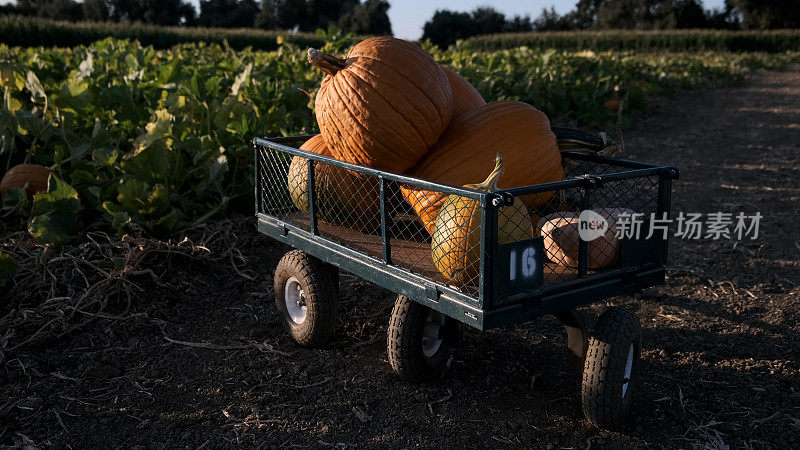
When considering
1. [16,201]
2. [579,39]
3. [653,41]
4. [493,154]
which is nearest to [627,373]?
[493,154]

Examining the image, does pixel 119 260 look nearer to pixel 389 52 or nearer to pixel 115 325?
pixel 115 325

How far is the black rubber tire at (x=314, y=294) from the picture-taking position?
291cm

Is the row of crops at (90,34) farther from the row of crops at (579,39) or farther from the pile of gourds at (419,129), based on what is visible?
the pile of gourds at (419,129)

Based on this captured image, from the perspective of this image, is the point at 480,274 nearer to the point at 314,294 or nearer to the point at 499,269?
the point at 499,269

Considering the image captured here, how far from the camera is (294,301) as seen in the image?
10.2 feet

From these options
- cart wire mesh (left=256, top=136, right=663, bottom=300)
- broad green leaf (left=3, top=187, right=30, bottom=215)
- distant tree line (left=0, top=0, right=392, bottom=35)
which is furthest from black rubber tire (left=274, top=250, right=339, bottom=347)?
distant tree line (left=0, top=0, right=392, bottom=35)

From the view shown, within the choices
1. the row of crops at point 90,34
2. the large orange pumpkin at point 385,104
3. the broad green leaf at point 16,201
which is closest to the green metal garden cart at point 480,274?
the large orange pumpkin at point 385,104

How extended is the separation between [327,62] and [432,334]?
1.13 meters

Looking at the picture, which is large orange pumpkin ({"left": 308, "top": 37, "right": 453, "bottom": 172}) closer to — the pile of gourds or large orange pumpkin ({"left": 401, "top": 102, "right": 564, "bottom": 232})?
the pile of gourds

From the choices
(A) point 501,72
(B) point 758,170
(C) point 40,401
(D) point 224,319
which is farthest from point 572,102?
(C) point 40,401

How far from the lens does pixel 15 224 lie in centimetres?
435

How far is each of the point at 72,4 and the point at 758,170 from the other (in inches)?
2993

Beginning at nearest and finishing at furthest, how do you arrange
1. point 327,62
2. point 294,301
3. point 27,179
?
point 327,62
point 294,301
point 27,179

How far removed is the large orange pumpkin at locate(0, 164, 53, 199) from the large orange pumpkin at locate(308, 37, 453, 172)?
267 cm
